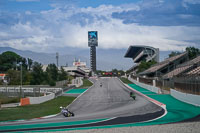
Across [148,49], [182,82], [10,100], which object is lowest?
[10,100]

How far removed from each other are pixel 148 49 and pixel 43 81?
5768 cm

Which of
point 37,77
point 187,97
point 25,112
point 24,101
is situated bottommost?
point 25,112

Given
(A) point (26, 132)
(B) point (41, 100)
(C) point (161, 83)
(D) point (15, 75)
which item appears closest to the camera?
(A) point (26, 132)

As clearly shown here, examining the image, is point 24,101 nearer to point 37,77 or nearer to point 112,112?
point 112,112

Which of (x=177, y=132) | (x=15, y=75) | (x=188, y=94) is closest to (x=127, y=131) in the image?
(x=177, y=132)

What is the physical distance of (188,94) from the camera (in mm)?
29844

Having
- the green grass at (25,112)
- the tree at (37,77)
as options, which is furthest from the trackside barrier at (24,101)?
the tree at (37,77)

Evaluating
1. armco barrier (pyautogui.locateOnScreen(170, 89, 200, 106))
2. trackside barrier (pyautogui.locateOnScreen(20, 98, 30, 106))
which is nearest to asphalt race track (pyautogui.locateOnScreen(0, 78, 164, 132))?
armco barrier (pyautogui.locateOnScreen(170, 89, 200, 106))

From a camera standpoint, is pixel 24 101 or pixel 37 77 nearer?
pixel 24 101

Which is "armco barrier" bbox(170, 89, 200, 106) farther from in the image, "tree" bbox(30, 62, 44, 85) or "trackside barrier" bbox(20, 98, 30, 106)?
"tree" bbox(30, 62, 44, 85)

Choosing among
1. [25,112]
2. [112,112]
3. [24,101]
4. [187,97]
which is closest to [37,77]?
[24,101]

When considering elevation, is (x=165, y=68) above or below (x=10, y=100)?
above

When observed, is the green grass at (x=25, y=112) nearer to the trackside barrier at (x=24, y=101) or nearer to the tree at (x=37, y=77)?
the trackside barrier at (x=24, y=101)

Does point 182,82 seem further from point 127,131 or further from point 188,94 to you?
point 127,131
